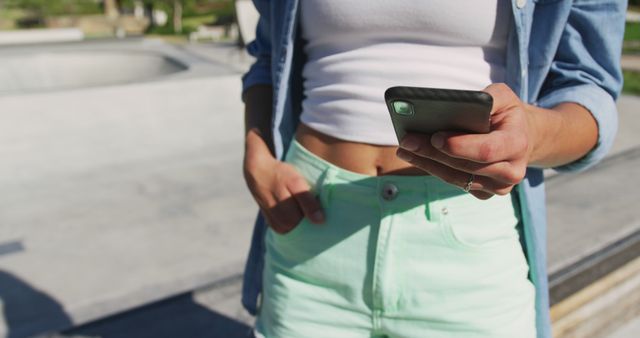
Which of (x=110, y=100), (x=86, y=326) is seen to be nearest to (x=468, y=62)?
(x=86, y=326)

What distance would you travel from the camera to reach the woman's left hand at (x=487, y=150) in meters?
0.71

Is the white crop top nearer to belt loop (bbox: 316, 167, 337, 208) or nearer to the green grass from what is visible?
belt loop (bbox: 316, 167, 337, 208)

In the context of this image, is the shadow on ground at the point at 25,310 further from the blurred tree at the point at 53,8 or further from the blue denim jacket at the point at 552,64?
the blurred tree at the point at 53,8

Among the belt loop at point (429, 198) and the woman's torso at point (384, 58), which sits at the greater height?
the woman's torso at point (384, 58)

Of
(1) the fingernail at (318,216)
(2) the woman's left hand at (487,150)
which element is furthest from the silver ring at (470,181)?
(1) the fingernail at (318,216)

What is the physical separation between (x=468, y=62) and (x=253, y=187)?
1.58 feet

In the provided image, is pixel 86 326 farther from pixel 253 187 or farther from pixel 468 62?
pixel 468 62

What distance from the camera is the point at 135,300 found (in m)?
2.79

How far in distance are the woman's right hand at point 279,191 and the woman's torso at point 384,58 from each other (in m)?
0.08

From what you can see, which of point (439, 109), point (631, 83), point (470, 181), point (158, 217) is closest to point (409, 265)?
point (470, 181)

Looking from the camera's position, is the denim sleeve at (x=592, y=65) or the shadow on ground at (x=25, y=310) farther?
the shadow on ground at (x=25, y=310)

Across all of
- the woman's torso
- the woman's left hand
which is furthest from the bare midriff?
the woman's left hand

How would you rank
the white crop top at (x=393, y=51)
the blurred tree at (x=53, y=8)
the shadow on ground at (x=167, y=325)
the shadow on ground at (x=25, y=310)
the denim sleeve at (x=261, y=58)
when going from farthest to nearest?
1. the blurred tree at (x=53, y=8)
2. the shadow on ground at (x=25, y=310)
3. the shadow on ground at (x=167, y=325)
4. the denim sleeve at (x=261, y=58)
5. the white crop top at (x=393, y=51)

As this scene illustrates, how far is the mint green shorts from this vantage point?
1.00 metres
